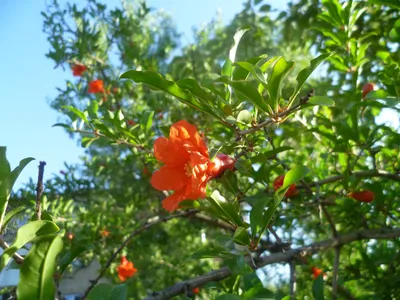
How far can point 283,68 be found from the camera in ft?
2.87

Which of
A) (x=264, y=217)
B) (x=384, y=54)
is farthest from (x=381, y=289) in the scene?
(x=264, y=217)

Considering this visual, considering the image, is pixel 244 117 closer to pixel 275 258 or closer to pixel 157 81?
pixel 157 81

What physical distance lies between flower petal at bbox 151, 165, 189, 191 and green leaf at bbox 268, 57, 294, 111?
1.00 feet

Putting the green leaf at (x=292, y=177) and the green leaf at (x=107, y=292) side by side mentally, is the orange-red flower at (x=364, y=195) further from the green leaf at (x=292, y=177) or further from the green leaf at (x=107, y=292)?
the green leaf at (x=107, y=292)

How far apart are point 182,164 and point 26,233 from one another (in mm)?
467

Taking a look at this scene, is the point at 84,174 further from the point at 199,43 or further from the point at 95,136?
the point at 95,136

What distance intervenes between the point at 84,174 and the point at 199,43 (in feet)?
7.02

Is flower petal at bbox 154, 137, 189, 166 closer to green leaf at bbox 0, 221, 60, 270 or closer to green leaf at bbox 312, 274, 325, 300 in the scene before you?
green leaf at bbox 0, 221, 60, 270

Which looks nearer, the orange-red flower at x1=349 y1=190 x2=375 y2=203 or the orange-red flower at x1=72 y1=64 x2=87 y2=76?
the orange-red flower at x1=349 y1=190 x2=375 y2=203

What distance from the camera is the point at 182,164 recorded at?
3.45ft

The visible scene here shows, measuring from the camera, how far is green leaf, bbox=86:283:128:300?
0.72 metres

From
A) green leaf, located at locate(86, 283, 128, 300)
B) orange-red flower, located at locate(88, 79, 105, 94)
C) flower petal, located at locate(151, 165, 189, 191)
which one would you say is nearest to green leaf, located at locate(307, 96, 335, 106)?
flower petal, located at locate(151, 165, 189, 191)

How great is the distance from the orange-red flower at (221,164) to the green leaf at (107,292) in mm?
384

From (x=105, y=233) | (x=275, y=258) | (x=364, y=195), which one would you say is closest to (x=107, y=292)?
(x=275, y=258)
